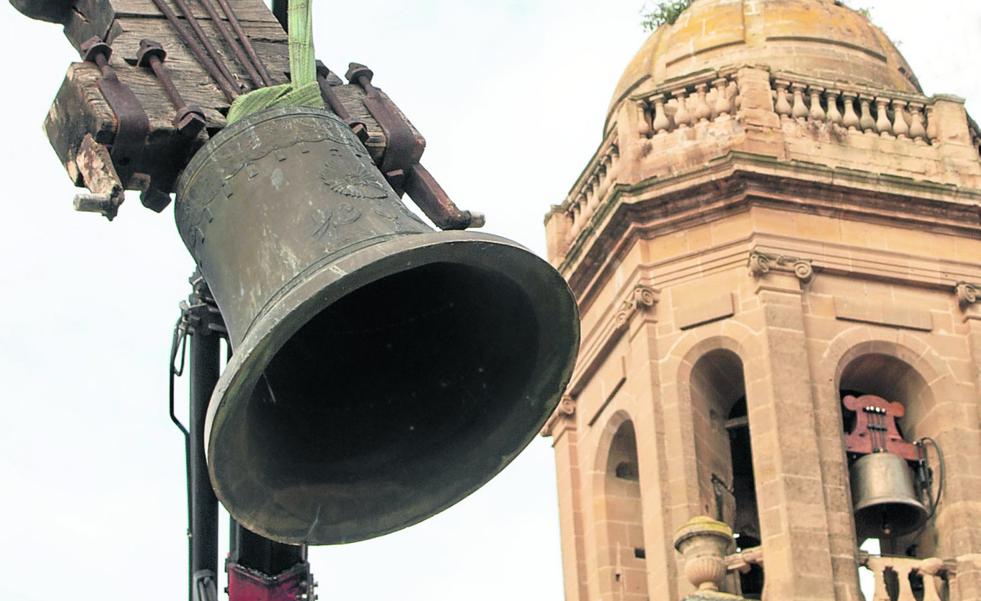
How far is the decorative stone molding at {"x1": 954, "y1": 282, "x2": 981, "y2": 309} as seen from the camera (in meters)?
27.8

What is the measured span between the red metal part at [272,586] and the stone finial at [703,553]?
53.5 feet

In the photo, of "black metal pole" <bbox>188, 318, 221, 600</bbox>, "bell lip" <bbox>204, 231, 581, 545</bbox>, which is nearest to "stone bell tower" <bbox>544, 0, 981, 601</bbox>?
"black metal pole" <bbox>188, 318, 221, 600</bbox>

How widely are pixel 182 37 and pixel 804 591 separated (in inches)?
658

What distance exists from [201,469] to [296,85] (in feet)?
3.65

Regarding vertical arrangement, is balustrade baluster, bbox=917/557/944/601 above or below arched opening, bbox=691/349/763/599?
below

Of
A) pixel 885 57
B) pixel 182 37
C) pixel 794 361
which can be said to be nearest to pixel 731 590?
pixel 794 361

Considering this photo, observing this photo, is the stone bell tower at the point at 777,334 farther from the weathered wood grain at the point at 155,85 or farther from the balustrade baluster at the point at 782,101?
the weathered wood grain at the point at 155,85

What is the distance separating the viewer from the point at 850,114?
93.4ft

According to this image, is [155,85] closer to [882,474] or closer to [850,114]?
[882,474]

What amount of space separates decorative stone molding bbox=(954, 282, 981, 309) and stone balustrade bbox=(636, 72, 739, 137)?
8.35ft

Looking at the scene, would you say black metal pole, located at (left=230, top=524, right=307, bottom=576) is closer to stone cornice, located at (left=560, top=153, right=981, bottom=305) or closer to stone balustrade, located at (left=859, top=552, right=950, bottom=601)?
stone balustrade, located at (left=859, top=552, right=950, bottom=601)

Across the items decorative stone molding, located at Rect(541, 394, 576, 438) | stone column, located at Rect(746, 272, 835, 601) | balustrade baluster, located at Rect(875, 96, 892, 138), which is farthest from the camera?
decorative stone molding, located at Rect(541, 394, 576, 438)

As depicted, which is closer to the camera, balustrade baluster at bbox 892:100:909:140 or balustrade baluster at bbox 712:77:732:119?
balustrade baluster at bbox 712:77:732:119

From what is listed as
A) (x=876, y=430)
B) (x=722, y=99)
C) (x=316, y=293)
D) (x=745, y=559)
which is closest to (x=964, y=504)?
(x=876, y=430)
